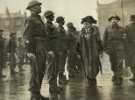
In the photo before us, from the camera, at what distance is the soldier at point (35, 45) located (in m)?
10.7

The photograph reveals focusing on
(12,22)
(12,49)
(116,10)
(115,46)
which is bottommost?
(115,46)

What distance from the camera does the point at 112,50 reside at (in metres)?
16.0

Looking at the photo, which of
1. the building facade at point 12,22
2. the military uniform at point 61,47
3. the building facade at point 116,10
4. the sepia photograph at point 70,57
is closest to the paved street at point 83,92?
the sepia photograph at point 70,57

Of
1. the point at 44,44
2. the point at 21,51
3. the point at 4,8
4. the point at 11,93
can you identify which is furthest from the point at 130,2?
the point at 44,44

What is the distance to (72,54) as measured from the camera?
57.7ft

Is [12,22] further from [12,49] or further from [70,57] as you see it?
[70,57]

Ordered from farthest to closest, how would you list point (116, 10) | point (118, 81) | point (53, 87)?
point (116, 10)
point (118, 81)
point (53, 87)

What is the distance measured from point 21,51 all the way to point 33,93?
1527cm

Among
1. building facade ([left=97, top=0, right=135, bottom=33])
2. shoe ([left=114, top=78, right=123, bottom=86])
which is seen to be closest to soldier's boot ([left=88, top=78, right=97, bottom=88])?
shoe ([left=114, top=78, right=123, bottom=86])

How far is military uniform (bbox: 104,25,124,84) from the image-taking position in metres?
15.8

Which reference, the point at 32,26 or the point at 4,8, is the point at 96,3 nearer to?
the point at 4,8

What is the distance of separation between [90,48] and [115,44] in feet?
3.15

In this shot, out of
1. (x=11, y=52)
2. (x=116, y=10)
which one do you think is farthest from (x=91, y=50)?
(x=116, y=10)

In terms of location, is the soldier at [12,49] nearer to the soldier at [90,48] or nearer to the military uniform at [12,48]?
the military uniform at [12,48]
